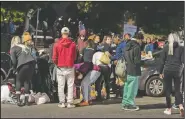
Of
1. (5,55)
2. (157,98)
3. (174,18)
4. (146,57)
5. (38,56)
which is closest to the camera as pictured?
(38,56)

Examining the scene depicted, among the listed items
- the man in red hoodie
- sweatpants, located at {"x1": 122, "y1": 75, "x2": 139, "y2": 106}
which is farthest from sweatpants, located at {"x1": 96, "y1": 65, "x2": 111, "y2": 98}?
sweatpants, located at {"x1": 122, "y1": 75, "x2": 139, "y2": 106}

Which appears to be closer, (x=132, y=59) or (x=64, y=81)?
(x=132, y=59)

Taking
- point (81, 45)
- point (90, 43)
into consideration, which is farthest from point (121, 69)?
point (81, 45)

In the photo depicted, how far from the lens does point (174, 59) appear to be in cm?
984

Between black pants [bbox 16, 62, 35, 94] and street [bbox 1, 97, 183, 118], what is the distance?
0.52 metres

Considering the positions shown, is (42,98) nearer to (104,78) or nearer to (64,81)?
(64,81)

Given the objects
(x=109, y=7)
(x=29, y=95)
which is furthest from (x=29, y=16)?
(x=29, y=95)

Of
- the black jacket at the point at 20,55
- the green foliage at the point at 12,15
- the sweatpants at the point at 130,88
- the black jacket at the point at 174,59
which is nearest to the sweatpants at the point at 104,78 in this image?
the sweatpants at the point at 130,88

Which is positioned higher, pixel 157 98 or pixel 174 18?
pixel 174 18

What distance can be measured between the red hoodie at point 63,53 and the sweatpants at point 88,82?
2.49 ft

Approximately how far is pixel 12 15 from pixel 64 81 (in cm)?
1394

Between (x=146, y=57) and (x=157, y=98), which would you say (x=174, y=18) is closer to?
(x=146, y=57)

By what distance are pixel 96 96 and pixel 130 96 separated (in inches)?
68.5

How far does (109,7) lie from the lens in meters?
23.8
